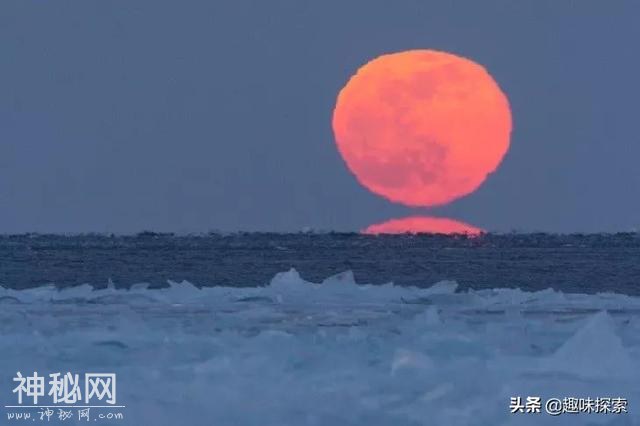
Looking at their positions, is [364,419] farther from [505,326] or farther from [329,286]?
[329,286]

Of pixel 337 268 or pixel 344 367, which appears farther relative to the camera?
pixel 337 268

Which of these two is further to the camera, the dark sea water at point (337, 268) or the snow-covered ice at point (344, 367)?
the dark sea water at point (337, 268)

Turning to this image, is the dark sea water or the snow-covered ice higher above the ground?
the dark sea water

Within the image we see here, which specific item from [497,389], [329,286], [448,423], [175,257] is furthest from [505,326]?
[175,257]

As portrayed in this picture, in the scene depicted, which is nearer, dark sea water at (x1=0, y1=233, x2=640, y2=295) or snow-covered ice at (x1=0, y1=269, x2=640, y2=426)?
snow-covered ice at (x1=0, y1=269, x2=640, y2=426)

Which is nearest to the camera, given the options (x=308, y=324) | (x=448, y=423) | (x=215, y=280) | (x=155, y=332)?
(x=448, y=423)

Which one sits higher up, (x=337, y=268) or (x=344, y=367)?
(x=337, y=268)

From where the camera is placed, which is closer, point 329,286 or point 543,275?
point 329,286

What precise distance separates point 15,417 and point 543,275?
4453 centimetres

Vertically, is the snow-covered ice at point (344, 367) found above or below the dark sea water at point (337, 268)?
below

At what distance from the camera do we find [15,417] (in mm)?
11289

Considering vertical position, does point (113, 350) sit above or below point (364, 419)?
above

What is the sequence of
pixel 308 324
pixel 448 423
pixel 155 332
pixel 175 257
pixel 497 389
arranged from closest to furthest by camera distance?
pixel 448 423
pixel 497 389
pixel 155 332
pixel 308 324
pixel 175 257

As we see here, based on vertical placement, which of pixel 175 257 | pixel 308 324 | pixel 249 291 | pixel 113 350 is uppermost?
pixel 175 257
